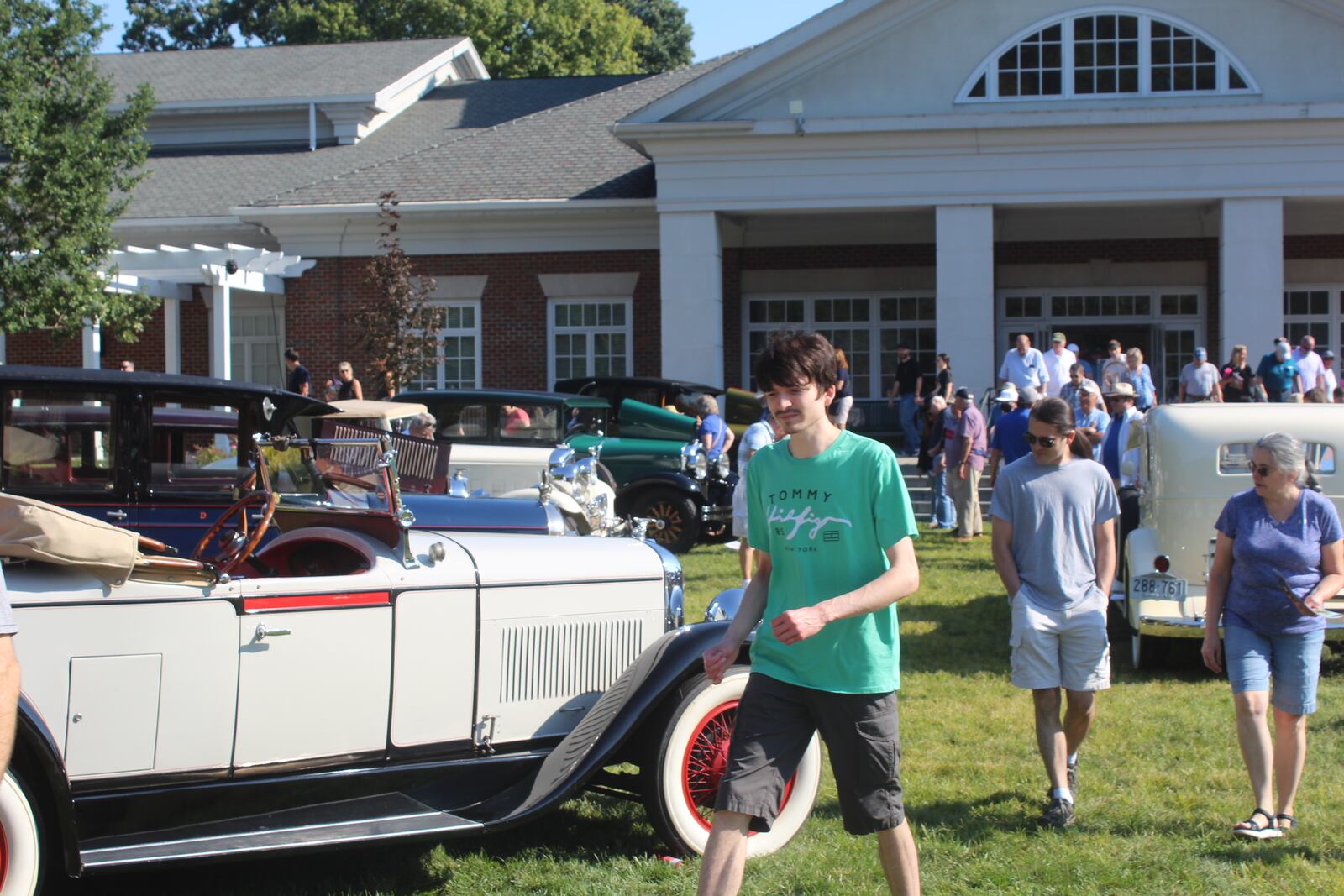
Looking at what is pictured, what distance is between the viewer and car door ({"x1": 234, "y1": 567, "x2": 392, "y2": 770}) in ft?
14.6

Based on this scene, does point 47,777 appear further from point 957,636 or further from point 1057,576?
point 957,636

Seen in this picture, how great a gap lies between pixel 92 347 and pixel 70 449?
51.6 feet

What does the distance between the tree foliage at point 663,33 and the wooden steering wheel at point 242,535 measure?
50.7m

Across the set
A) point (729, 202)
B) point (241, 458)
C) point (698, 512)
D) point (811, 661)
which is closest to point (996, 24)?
point (729, 202)

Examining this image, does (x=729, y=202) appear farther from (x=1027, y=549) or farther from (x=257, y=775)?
(x=257, y=775)

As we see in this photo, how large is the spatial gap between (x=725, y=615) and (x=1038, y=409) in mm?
1516

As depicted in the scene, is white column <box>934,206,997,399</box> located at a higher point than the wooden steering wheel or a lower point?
higher

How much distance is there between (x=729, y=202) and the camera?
1978 cm

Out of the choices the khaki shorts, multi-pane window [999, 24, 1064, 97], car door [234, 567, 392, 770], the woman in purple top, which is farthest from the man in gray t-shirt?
multi-pane window [999, 24, 1064, 97]

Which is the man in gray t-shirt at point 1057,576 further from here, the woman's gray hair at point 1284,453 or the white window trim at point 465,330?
the white window trim at point 465,330

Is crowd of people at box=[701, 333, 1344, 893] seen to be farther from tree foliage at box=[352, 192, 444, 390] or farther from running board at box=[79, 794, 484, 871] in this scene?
tree foliage at box=[352, 192, 444, 390]

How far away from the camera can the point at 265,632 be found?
4.44m

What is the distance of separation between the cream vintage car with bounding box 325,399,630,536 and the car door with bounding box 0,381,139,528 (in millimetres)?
1183

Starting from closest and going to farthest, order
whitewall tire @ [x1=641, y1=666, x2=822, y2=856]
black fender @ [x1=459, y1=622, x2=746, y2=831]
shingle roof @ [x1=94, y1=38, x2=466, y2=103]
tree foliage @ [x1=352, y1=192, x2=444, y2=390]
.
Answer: black fender @ [x1=459, y1=622, x2=746, y2=831] → whitewall tire @ [x1=641, y1=666, x2=822, y2=856] → tree foliage @ [x1=352, y1=192, x2=444, y2=390] → shingle roof @ [x1=94, y1=38, x2=466, y2=103]
